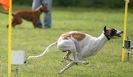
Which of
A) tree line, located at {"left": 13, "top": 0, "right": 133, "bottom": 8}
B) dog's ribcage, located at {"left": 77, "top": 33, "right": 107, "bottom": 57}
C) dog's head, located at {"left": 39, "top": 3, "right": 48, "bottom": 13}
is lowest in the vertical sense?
dog's ribcage, located at {"left": 77, "top": 33, "right": 107, "bottom": 57}

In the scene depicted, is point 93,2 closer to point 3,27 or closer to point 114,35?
point 3,27

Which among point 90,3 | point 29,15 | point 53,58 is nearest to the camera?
point 53,58

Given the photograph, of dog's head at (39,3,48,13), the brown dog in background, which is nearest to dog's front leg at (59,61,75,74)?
the brown dog in background

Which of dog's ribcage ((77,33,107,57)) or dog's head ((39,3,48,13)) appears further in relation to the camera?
dog's head ((39,3,48,13))

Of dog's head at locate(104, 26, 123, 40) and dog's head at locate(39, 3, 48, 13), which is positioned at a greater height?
dog's head at locate(39, 3, 48, 13)

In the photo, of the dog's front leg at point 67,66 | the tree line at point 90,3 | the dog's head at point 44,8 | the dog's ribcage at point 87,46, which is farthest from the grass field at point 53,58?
the tree line at point 90,3

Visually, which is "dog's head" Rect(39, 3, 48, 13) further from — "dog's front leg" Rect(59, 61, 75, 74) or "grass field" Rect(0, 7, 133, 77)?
"dog's front leg" Rect(59, 61, 75, 74)

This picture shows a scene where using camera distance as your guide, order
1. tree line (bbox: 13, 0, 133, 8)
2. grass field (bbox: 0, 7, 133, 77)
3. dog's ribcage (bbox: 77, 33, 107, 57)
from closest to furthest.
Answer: dog's ribcage (bbox: 77, 33, 107, 57) → grass field (bbox: 0, 7, 133, 77) → tree line (bbox: 13, 0, 133, 8)

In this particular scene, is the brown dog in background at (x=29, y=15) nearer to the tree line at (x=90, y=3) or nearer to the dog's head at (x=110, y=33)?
the dog's head at (x=110, y=33)

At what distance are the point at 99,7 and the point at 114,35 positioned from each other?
2316 centimetres

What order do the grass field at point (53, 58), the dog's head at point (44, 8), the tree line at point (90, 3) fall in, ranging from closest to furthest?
the grass field at point (53, 58), the dog's head at point (44, 8), the tree line at point (90, 3)

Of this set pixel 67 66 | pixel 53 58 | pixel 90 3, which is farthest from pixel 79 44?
pixel 90 3

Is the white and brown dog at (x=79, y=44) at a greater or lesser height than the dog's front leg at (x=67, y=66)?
greater

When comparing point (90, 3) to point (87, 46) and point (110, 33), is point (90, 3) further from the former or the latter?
point (87, 46)
